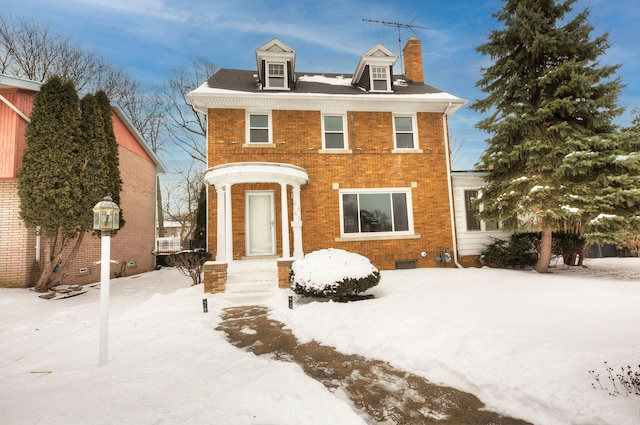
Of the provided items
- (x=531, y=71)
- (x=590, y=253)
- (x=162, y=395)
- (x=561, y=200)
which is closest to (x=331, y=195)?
(x=561, y=200)

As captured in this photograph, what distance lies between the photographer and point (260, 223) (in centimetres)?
1058

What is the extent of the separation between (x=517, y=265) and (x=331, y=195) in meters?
7.18

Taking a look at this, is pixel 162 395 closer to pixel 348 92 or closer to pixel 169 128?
pixel 348 92

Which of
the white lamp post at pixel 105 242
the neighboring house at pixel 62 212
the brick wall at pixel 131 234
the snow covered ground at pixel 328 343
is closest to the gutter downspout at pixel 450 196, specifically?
the snow covered ground at pixel 328 343

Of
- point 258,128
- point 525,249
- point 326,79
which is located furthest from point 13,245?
point 525,249

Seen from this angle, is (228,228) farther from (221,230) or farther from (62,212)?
(62,212)

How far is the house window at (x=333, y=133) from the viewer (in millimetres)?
11266

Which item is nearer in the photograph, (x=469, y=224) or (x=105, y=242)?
(x=105, y=242)

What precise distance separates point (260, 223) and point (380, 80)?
754 cm

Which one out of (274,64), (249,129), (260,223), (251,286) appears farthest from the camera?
(274,64)

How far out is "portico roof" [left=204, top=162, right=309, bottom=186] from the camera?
8516 millimetres

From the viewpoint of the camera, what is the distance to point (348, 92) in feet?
38.8

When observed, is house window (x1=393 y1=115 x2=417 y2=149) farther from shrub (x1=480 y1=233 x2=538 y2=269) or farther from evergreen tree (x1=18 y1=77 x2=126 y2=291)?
evergreen tree (x1=18 y1=77 x2=126 y2=291)

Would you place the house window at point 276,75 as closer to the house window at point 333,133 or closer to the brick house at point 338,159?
the brick house at point 338,159
